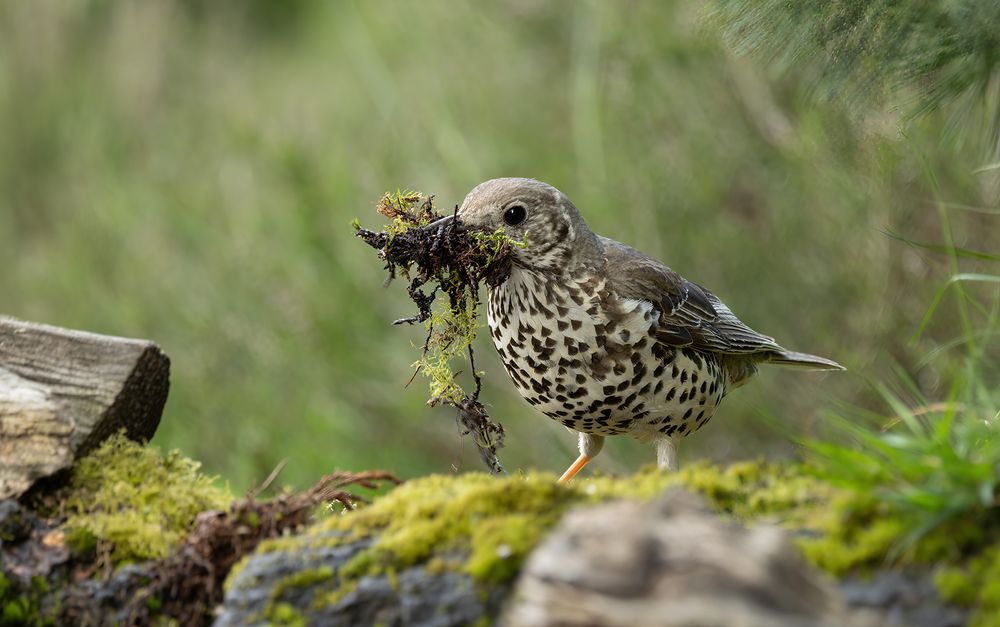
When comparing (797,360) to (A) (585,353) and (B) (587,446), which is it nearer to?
(B) (587,446)

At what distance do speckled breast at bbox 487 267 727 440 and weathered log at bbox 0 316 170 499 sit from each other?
1.17m

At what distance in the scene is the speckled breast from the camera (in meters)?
3.80

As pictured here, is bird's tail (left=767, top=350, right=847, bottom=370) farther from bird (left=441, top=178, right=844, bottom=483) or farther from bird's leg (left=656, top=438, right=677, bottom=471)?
bird's leg (left=656, top=438, right=677, bottom=471)

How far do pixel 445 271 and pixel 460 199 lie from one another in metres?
4.15

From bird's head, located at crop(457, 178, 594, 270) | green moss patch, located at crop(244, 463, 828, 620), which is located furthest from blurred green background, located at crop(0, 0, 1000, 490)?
green moss patch, located at crop(244, 463, 828, 620)

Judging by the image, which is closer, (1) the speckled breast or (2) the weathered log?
(2) the weathered log

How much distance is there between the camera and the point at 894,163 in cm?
594

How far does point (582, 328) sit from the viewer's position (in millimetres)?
3824

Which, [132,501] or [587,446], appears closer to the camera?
[132,501]

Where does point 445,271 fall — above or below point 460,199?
below

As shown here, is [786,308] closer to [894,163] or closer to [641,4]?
[894,163]

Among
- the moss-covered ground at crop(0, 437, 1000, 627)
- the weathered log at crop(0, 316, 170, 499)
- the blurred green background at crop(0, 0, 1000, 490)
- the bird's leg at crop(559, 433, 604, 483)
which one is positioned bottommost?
the moss-covered ground at crop(0, 437, 1000, 627)

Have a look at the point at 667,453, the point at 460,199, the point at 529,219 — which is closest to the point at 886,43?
the point at 529,219

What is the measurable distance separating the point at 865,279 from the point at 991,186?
127 cm
